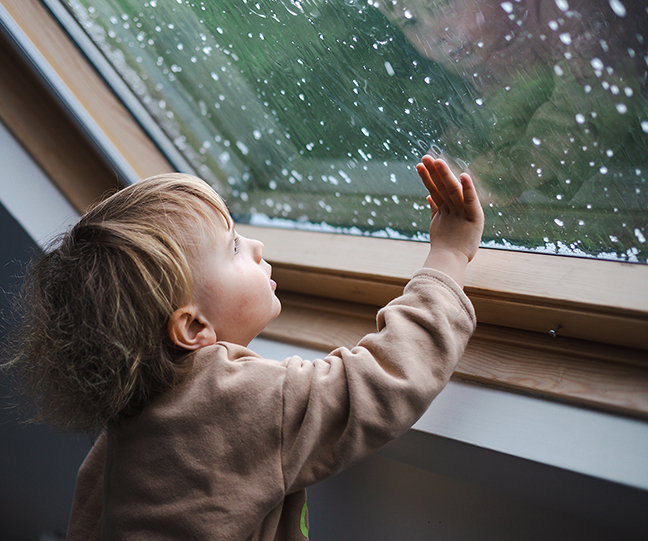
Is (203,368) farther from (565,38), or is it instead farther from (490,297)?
(565,38)

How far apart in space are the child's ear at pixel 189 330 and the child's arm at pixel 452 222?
31 cm

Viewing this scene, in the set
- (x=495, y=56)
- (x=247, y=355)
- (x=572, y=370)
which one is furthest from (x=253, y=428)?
(x=495, y=56)

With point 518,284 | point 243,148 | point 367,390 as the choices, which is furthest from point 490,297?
→ point 243,148

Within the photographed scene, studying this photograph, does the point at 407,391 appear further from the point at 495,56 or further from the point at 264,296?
the point at 495,56

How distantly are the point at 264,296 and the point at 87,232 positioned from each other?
0.25 m

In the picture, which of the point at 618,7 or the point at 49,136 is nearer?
the point at 618,7

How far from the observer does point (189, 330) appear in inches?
26.2

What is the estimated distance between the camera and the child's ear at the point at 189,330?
2.09 feet

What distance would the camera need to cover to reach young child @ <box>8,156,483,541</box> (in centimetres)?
58

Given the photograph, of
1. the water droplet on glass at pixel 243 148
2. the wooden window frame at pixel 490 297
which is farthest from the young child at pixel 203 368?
the water droplet on glass at pixel 243 148

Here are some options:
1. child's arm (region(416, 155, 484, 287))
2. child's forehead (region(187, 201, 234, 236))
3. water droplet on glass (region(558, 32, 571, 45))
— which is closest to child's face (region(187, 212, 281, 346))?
child's forehead (region(187, 201, 234, 236))

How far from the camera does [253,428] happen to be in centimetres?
58

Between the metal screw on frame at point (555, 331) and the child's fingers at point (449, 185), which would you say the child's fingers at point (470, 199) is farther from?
the metal screw on frame at point (555, 331)

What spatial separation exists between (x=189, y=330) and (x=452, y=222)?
0.38 metres
